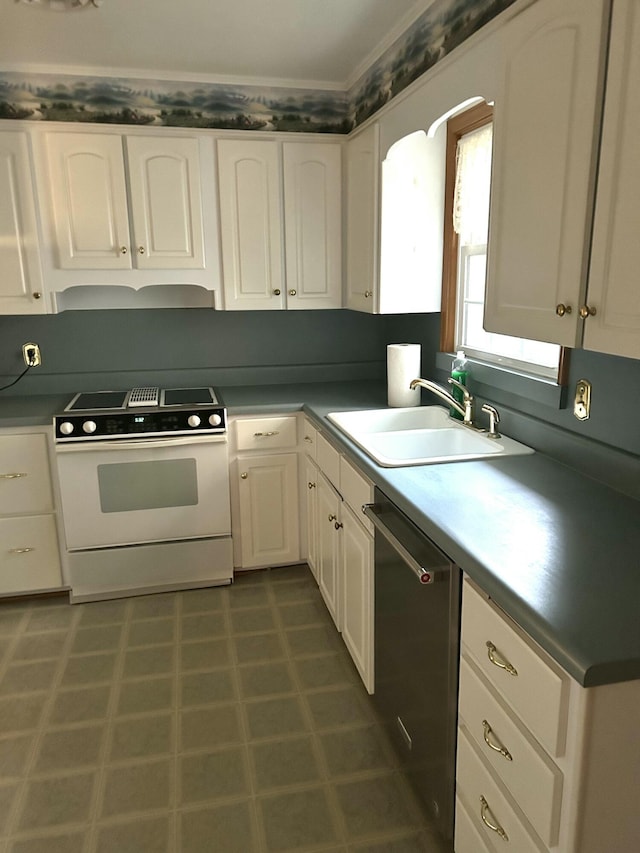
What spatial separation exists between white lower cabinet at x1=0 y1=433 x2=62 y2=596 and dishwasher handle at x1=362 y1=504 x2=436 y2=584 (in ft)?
5.45

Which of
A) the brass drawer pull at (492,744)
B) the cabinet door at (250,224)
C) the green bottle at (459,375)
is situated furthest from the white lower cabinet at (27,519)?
the brass drawer pull at (492,744)

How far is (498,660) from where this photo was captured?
1.29 metres

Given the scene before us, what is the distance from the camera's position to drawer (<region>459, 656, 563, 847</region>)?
1145 millimetres

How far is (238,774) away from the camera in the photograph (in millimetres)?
2029

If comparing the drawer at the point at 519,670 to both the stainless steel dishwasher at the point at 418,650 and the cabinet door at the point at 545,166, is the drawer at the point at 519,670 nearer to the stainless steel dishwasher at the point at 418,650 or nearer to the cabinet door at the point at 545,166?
the stainless steel dishwasher at the point at 418,650

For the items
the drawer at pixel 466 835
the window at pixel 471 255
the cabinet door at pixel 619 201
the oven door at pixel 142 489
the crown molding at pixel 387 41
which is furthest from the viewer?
the oven door at pixel 142 489

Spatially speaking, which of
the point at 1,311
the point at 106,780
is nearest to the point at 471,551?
the point at 106,780

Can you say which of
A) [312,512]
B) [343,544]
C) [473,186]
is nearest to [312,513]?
[312,512]

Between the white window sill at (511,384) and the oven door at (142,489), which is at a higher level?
the white window sill at (511,384)

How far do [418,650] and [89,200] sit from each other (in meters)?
2.43

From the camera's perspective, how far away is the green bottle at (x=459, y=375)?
256cm

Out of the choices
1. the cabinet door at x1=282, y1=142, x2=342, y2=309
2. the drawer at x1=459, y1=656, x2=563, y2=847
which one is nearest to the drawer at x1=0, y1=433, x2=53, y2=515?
the cabinet door at x1=282, y1=142, x2=342, y2=309

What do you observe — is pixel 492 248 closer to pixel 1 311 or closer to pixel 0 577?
pixel 1 311

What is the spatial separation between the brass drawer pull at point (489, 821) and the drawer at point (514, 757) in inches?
4.3
